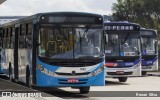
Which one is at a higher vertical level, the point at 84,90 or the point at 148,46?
the point at 148,46

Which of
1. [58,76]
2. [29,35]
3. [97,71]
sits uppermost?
[29,35]

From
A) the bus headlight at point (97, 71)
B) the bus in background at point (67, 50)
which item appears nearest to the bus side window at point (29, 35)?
the bus in background at point (67, 50)

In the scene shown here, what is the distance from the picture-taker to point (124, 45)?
24.2 meters

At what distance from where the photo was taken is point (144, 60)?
3162cm

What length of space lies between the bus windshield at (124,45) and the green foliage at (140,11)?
2737cm

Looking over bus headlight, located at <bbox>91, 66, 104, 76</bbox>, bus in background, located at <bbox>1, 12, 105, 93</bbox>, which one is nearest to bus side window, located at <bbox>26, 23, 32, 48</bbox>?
bus in background, located at <bbox>1, 12, 105, 93</bbox>

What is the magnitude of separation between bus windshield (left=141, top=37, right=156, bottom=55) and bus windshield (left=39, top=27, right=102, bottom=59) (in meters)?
14.7

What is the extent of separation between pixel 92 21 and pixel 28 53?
2.86 m

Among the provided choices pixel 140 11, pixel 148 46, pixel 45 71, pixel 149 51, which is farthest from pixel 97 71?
pixel 140 11

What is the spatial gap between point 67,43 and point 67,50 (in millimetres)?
236

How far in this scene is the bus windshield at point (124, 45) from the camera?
24156 mm

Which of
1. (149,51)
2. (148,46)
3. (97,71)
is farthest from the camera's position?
(148,46)

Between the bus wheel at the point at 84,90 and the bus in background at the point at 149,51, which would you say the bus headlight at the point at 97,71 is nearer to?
the bus wheel at the point at 84,90

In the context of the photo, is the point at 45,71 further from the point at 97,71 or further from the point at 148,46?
the point at 148,46
